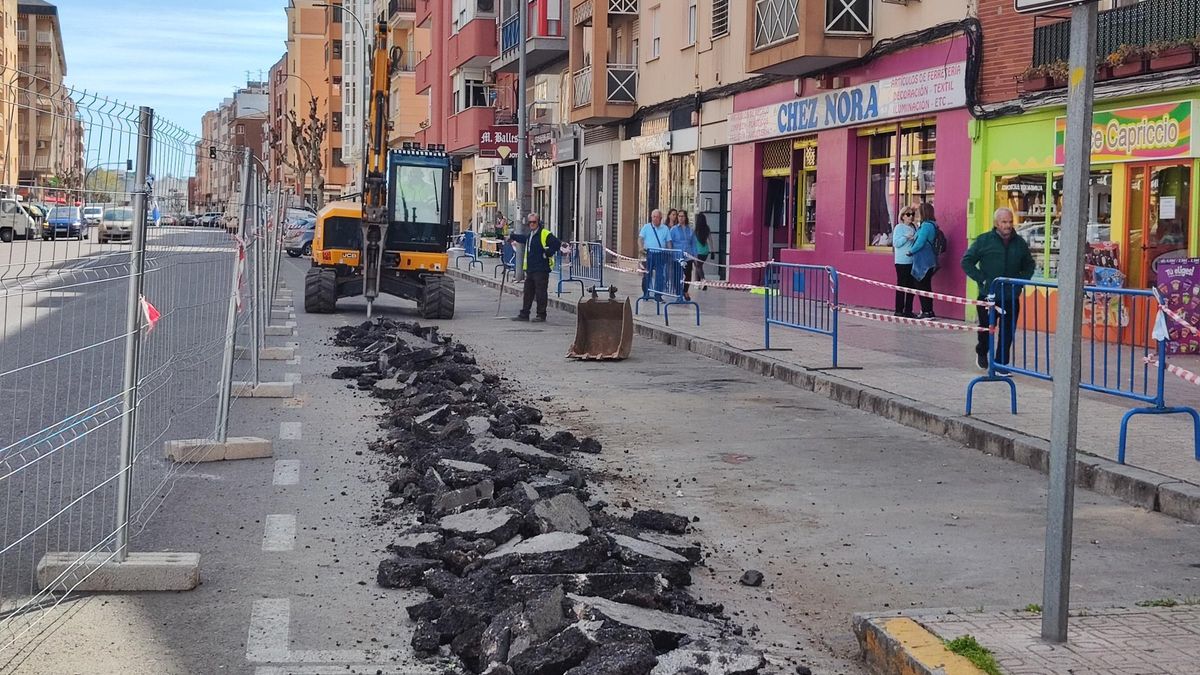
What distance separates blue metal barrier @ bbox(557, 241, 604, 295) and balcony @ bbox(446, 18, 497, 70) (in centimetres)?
2355

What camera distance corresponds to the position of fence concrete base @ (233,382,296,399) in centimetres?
1270

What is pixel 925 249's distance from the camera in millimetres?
21203

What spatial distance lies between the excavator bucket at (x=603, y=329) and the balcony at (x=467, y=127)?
34.6 m

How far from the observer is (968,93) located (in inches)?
811

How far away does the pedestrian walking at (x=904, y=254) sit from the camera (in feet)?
70.5

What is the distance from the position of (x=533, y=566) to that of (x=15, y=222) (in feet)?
7.99

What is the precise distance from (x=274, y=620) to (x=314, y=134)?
93.7m

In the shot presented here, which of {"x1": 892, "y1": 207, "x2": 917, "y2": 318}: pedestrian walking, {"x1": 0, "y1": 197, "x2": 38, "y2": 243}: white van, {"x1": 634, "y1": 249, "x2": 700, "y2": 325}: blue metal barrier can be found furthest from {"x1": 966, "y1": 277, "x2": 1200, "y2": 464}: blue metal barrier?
{"x1": 634, "y1": 249, "x2": 700, "y2": 325}: blue metal barrier

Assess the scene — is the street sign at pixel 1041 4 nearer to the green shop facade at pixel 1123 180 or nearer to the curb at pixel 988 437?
the curb at pixel 988 437

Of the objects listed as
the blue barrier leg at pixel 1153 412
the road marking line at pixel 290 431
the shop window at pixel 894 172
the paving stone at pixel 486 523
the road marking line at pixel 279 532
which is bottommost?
the road marking line at pixel 279 532

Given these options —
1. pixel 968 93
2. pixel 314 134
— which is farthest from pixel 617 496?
pixel 314 134

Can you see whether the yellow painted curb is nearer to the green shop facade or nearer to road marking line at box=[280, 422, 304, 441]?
road marking line at box=[280, 422, 304, 441]

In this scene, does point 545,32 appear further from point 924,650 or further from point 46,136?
point 924,650

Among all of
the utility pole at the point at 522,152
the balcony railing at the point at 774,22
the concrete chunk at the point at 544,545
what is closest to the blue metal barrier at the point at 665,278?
the balcony railing at the point at 774,22
